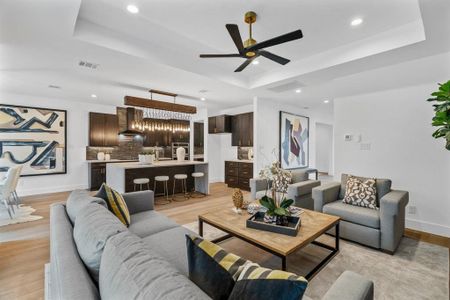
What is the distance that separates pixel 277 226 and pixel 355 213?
1.45 m

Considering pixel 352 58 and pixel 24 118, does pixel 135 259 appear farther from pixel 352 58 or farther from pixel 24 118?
pixel 24 118

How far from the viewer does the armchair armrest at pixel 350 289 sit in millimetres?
1012

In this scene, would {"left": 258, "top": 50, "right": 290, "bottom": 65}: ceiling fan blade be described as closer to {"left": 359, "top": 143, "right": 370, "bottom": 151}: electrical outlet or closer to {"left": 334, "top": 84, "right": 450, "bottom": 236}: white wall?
{"left": 334, "top": 84, "right": 450, "bottom": 236}: white wall

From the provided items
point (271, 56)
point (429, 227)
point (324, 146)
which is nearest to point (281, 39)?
point (271, 56)

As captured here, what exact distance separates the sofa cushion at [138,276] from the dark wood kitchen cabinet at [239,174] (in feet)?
18.0

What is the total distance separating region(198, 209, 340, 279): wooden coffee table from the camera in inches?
73.8

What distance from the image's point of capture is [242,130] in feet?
22.8

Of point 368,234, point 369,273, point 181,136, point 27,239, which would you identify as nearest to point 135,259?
point 369,273

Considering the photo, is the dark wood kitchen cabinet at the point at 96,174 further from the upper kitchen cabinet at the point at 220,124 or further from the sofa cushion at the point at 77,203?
the sofa cushion at the point at 77,203

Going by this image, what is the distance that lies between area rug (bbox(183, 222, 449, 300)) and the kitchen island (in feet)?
9.39

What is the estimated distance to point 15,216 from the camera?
3879 millimetres

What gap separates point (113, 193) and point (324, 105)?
6.19 metres

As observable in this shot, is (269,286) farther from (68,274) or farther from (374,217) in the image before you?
(374,217)

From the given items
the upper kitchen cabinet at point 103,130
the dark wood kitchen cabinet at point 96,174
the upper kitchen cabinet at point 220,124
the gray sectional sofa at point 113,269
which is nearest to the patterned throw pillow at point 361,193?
the gray sectional sofa at point 113,269
